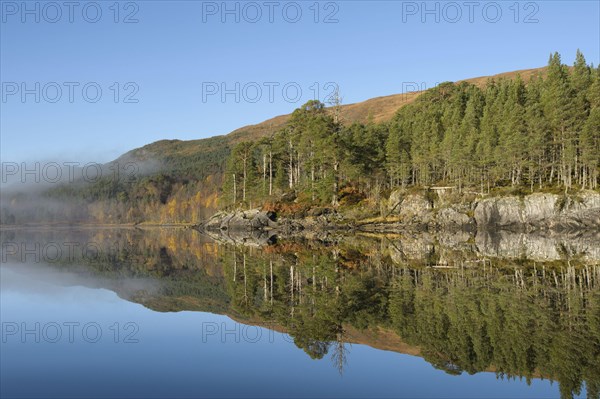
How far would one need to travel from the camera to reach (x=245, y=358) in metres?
14.8

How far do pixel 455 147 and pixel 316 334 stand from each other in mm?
78969

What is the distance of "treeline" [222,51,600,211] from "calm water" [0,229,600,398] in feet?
171

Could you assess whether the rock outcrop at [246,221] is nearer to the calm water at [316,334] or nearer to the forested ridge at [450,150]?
the forested ridge at [450,150]

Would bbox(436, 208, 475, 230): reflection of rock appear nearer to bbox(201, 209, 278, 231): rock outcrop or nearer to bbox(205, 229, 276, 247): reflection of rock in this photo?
bbox(205, 229, 276, 247): reflection of rock

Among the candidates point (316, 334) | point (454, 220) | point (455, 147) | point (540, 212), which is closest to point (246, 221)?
point (454, 220)

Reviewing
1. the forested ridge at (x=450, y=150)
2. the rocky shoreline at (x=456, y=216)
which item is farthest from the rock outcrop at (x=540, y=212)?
the forested ridge at (x=450, y=150)

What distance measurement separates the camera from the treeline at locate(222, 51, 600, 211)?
78.9 meters

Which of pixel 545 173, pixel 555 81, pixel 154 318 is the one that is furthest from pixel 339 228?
pixel 154 318

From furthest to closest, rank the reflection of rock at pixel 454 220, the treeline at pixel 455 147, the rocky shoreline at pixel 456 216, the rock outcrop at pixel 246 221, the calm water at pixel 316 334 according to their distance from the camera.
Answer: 1. the rock outcrop at pixel 246 221
2. the reflection of rock at pixel 454 220
3. the treeline at pixel 455 147
4. the rocky shoreline at pixel 456 216
5. the calm water at pixel 316 334

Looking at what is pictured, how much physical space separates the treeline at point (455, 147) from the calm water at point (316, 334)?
171 feet

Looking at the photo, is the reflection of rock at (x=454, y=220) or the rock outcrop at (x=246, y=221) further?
the rock outcrop at (x=246, y=221)

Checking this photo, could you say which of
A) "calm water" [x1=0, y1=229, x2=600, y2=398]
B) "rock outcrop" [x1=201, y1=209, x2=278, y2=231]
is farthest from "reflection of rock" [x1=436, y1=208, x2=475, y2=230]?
"calm water" [x1=0, y1=229, x2=600, y2=398]

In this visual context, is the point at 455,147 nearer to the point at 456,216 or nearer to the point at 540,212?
the point at 456,216

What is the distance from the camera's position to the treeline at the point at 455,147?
259 feet
